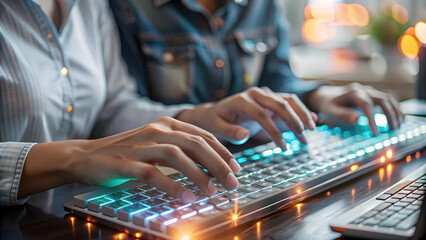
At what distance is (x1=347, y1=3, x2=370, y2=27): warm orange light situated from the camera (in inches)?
120

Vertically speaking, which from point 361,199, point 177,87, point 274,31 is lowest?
point 361,199

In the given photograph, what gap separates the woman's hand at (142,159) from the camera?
56 centimetres

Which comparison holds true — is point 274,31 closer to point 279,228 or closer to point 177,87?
point 177,87

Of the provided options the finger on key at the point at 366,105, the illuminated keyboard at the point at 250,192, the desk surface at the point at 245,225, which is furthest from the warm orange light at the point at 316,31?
the desk surface at the point at 245,225

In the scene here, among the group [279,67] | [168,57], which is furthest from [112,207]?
[279,67]

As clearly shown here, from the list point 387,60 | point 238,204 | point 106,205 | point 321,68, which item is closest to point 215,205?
point 238,204

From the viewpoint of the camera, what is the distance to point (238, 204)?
0.53 meters

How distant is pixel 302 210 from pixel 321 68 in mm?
2541

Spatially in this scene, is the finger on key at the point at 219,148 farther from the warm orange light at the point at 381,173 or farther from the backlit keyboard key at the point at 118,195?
the warm orange light at the point at 381,173

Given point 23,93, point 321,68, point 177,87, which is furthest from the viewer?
point 321,68

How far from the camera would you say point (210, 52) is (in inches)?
54.3

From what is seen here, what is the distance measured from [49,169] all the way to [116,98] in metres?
0.55

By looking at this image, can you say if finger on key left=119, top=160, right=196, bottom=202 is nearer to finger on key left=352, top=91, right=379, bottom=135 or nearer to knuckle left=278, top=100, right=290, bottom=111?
knuckle left=278, top=100, right=290, bottom=111

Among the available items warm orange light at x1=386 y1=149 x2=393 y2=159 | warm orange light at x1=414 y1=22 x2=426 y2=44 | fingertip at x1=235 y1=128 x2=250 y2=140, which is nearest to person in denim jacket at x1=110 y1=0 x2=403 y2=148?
warm orange light at x1=386 y1=149 x2=393 y2=159
